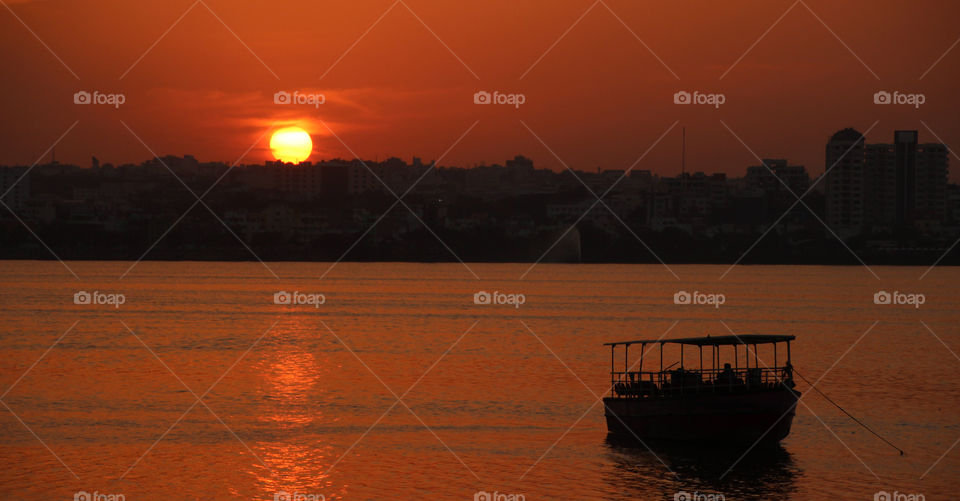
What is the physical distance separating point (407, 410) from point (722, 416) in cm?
1523

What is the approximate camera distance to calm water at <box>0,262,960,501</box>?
108ft

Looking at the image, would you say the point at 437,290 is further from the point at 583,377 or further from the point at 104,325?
the point at 583,377

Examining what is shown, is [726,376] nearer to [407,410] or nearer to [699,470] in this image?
[699,470]

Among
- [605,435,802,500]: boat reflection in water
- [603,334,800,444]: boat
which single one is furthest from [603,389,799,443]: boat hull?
[605,435,802,500]: boat reflection in water

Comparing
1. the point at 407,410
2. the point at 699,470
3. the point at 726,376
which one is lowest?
the point at 699,470

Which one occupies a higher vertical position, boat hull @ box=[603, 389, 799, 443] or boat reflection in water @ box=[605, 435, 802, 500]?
boat hull @ box=[603, 389, 799, 443]

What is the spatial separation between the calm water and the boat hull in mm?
751

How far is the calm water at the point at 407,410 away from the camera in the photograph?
3303 centimetres

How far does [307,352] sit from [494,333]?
→ 22161 mm

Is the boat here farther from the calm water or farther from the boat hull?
the calm water

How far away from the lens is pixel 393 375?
60.5 meters

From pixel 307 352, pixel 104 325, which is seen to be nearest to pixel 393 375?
pixel 307 352

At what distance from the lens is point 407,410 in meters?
46.8

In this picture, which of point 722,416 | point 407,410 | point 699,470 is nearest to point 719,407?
point 722,416
